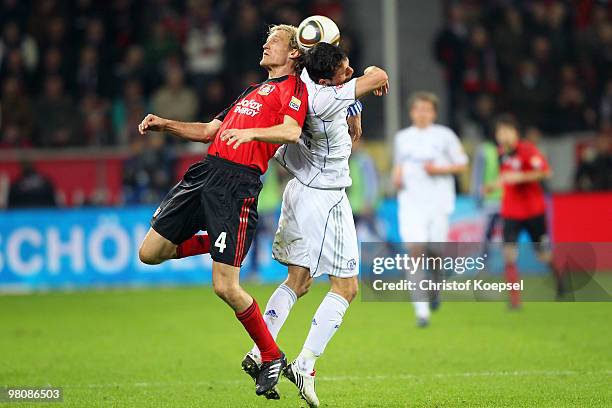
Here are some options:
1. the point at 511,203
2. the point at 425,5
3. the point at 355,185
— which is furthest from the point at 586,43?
the point at 511,203

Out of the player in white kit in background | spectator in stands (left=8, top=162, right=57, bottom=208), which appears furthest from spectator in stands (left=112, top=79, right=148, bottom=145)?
the player in white kit in background

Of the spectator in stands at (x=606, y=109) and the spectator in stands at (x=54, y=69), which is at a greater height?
the spectator in stands at (x=54, y=69)

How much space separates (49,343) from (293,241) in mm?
4014

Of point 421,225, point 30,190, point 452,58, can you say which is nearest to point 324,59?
point 421,225

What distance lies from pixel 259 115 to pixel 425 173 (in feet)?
17.7

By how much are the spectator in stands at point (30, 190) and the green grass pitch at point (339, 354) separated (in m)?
2.34

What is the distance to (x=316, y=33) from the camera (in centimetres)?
717

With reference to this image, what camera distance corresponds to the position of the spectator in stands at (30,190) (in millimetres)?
16422

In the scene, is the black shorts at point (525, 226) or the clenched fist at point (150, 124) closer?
the clenched fist at point (150, 124)

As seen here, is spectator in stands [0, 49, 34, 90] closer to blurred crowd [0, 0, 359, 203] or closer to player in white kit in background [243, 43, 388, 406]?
blurred crowd [0, 0, 359, 203]

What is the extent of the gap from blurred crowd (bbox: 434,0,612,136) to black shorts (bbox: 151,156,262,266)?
39.7 feet

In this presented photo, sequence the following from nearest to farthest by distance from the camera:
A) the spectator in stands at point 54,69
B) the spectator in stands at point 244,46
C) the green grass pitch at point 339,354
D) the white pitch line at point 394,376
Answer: the green grass pitch at point 339,354, the white pitch line at point 394,376, the spectator in stands at point 244,46, the spectator in stands at point 54,69

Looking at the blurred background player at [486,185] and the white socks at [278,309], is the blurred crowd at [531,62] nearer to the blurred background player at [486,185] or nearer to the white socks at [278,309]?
the blurred background player at [486,185]

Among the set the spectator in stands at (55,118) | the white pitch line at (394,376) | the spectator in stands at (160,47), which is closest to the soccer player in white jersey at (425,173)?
the white pitch line at (394,376)
